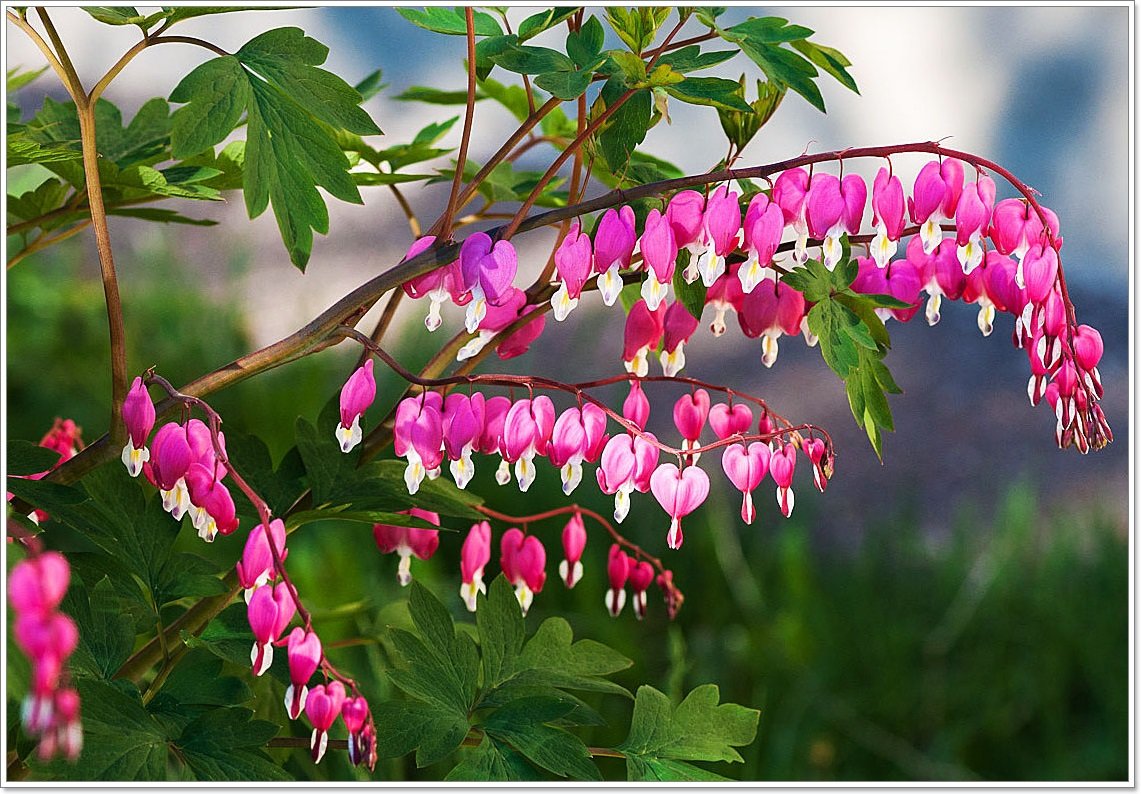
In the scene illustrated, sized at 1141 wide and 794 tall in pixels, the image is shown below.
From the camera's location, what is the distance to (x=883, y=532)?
234 centimetres

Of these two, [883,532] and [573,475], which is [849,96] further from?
[573,475]

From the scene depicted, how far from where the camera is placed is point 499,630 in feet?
2.58

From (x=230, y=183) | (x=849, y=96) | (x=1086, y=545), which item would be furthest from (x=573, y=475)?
(x=849, y=96)

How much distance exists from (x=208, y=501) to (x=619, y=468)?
26cm

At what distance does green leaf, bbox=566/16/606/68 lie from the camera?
2.04 ft

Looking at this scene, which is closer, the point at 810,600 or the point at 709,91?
the point at 709,91

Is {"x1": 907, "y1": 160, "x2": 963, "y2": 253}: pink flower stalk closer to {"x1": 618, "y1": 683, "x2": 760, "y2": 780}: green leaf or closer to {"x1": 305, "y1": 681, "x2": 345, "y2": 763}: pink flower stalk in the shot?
{"x1": 618, "y1": 683, "x2": 760, "y2": 780}: green leaf

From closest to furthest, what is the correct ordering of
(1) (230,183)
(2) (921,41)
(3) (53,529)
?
(1) (230,183) → (3) (53,529) → (2) (921,41)

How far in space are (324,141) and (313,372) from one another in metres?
1.85

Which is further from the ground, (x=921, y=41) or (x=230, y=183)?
(x=921, y=41)

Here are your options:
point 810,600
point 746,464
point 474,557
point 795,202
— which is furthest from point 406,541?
point 810,600

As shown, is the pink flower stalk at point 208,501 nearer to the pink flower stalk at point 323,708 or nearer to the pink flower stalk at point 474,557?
the pink flower stalk at point 323,708

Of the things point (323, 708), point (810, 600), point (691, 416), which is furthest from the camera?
point (810, 600)

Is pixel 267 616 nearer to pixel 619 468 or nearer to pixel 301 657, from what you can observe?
pixel 301 657
